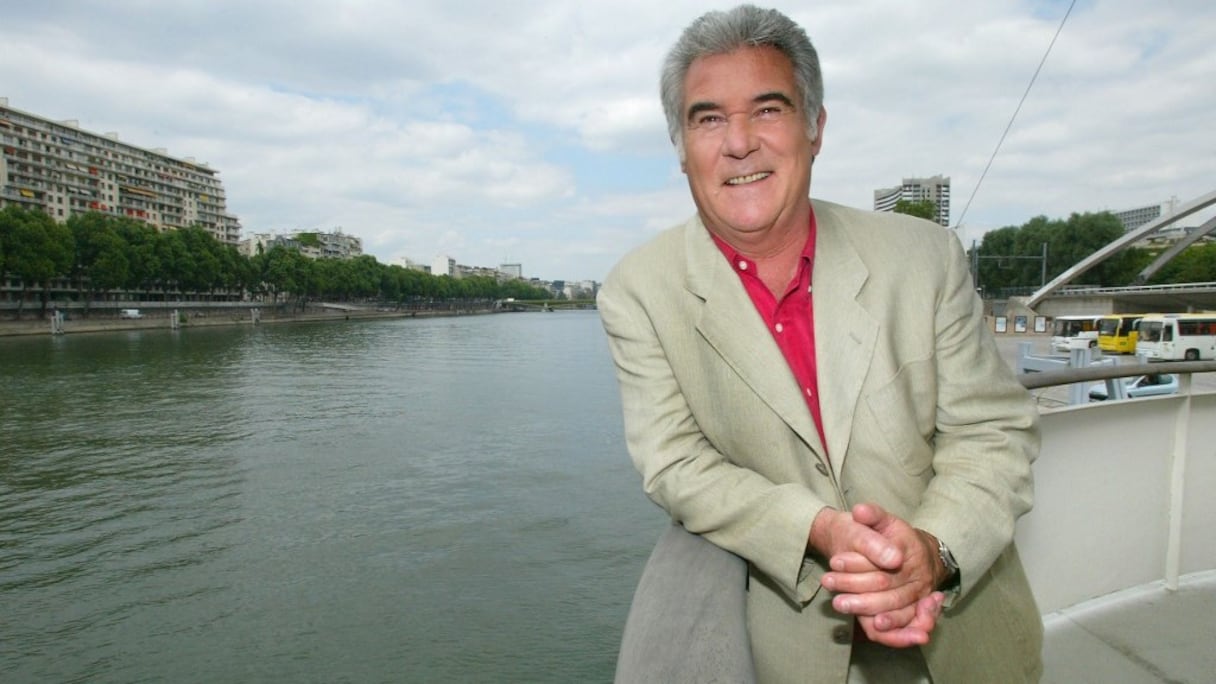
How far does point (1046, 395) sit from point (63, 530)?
1653cm

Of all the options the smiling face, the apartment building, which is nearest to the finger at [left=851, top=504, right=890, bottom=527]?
the smiling face

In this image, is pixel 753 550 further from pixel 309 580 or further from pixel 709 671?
pixel 309 580

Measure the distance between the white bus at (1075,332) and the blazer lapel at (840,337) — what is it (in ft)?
121

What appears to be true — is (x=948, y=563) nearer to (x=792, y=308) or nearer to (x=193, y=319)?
(x=792, y=308)

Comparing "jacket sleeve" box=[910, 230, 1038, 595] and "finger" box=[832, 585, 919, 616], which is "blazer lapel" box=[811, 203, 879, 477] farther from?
"finger" box=[832, 585, 919, 616]

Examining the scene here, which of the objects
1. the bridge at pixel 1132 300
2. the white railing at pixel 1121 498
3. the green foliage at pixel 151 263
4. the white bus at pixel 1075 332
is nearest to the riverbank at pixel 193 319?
the green foliage at pixel 151 263

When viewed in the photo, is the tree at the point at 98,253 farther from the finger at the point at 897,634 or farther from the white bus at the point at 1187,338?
the finger at the point at 897,634

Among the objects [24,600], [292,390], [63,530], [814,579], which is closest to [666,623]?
[814,579]

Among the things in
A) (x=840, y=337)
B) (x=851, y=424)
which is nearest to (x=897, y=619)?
(x=851, y=424)

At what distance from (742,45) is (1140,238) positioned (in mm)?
70085

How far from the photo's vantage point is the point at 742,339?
1415 millimetres

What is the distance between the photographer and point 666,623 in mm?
954

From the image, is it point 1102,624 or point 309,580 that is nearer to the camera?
point 1102,624

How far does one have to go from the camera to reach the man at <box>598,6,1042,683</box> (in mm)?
1281
